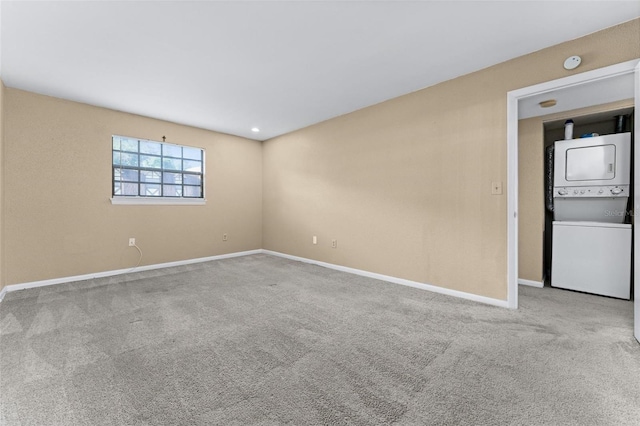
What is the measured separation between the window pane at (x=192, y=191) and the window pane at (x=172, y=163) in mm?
365

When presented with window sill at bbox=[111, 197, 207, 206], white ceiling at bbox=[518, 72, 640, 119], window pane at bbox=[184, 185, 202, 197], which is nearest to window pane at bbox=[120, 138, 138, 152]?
window sill at bbox=[111, 197, 207, 206]

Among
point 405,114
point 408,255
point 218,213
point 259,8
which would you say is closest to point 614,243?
point 408,255

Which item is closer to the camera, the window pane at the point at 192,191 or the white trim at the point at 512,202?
the white trim at the point at 512,202

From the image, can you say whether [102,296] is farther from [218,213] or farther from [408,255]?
[408,255]

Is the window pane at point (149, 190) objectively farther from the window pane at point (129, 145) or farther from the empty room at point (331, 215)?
the window pane at point (129, 145)

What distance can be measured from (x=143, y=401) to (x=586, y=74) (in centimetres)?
393

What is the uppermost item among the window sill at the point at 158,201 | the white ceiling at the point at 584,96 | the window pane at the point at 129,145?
the white ceiling at the point at 584,96

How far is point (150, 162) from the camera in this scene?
14.3ft

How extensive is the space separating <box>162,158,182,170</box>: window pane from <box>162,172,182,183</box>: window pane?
4.1 inches

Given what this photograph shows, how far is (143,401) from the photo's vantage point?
1.37 metres

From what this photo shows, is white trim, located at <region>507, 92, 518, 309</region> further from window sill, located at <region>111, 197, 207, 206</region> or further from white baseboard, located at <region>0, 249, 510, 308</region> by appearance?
window sill, located at <region>111, 197, 207, 206</region>

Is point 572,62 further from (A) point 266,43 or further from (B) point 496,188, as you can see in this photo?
(A) point 266,43

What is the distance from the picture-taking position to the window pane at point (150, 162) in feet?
14.0

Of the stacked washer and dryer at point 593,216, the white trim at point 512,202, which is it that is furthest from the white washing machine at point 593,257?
the white trim at point 512,202
